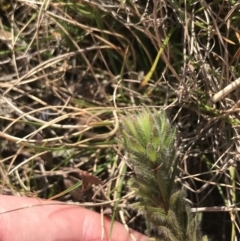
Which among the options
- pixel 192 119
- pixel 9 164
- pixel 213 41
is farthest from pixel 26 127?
pixel 213 41

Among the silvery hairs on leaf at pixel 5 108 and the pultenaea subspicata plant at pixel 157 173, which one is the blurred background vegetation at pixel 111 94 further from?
the pultenaea subspicata plant at pixel 157 173

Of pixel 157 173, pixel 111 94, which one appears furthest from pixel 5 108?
pixel 157 173

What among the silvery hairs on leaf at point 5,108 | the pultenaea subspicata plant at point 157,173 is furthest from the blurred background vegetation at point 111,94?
the pultenaea subspicata plant at point 157,173

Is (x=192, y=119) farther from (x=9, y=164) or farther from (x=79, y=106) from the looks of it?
(x=9, y=164)

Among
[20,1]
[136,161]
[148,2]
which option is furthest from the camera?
[20,1]

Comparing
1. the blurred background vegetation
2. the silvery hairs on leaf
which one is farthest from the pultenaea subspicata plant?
the silvery hairs on leaf
